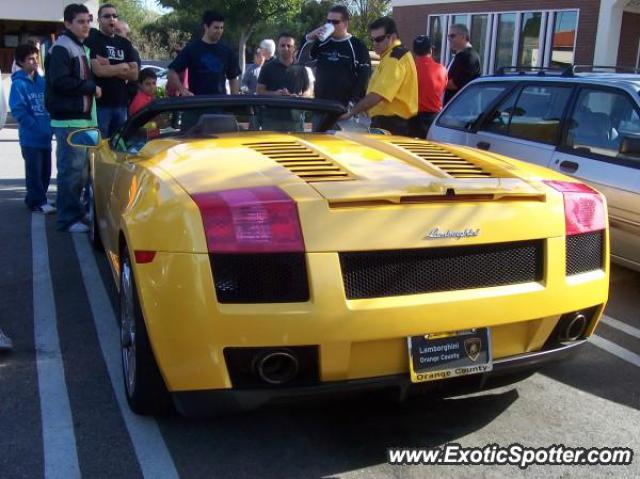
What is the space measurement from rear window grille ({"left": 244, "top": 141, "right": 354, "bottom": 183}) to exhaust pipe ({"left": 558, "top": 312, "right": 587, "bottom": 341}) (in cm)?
104

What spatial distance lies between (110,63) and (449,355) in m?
5.66

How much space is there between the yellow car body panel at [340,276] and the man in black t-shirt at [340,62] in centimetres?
398

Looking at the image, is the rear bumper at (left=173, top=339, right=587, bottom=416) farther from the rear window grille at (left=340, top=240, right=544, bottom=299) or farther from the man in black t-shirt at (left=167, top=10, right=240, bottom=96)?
the man in black t-shirt at (left=167, top=10, right=240, bottom=96)

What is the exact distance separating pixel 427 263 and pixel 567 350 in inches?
30.9

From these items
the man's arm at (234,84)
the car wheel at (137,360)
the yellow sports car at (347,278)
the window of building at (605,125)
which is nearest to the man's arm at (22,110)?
the man's arm at (234,84)

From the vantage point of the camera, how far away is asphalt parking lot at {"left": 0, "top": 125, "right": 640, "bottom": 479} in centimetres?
267

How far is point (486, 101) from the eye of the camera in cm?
591

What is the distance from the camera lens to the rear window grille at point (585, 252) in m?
2.77

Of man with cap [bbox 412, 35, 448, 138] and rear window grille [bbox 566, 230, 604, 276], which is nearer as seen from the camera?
rear window grille [bbox 566, 230, 604, 276]

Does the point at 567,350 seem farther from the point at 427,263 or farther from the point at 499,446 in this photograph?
→ the point at 427,263

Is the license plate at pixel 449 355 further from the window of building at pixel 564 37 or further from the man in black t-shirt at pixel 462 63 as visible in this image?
the window of building at pixel 564 37

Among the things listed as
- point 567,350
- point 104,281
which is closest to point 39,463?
point 567,350

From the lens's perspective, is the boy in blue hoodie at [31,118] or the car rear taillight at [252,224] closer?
the car rear taillight at [252,224]

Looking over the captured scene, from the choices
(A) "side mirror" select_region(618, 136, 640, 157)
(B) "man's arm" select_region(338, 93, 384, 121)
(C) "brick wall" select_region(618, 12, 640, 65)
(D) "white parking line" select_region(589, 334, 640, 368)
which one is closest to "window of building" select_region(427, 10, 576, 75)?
(C) "brick wall" select_region(618, 12, 640, 65)
